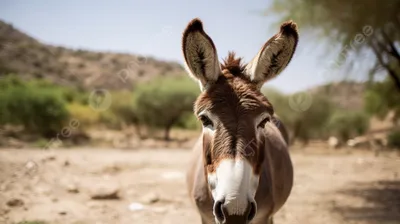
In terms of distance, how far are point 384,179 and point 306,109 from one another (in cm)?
1857

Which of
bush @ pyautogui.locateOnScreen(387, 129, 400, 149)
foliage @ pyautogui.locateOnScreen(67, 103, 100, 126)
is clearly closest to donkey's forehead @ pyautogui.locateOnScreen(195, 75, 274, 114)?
bush @ pyautogui.locateOnScreen(387, 129, 400, 149)

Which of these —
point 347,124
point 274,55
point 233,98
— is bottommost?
point 347,124

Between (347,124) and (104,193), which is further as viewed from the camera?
(347,124)

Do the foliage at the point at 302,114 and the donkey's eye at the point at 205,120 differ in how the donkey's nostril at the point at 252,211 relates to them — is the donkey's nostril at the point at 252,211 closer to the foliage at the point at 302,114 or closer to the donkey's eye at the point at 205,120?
the donkey's eye at the point at 205,120

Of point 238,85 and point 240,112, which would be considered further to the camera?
point 238,85

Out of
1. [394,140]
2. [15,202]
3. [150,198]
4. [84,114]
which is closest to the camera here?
[15,202]

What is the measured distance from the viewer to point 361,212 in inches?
245

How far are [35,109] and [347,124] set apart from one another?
29.7 metres

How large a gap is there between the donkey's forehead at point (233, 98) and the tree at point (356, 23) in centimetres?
704

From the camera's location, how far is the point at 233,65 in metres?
2.67

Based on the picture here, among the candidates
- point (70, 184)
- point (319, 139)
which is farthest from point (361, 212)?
point (319, 139)

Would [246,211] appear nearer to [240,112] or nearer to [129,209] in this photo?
[240,112]

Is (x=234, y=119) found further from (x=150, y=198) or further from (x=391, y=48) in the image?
(x=391, y=48)

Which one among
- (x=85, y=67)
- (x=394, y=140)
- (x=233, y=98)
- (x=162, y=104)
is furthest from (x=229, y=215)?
(x=85, y=67)
